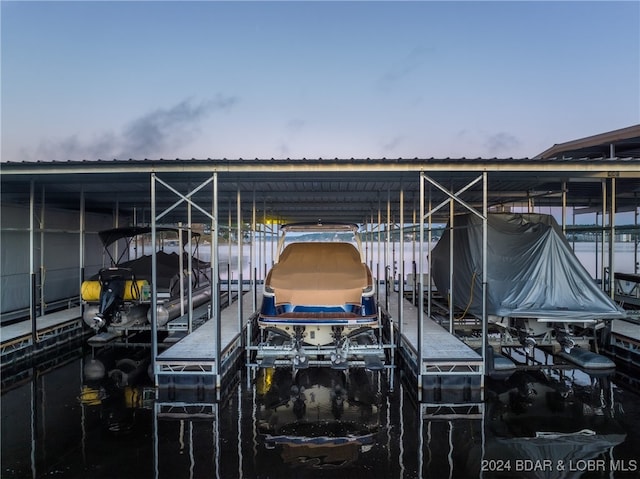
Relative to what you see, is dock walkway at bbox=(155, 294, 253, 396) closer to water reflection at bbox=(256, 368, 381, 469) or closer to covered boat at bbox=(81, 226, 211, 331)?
water reflection at bbox=(256, 368, 381, 469)

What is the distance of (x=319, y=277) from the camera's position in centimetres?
625

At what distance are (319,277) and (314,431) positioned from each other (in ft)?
7.69

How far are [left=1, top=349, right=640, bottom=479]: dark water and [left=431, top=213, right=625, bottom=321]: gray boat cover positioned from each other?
1.25 m

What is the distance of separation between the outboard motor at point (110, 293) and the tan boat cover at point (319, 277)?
342 cm

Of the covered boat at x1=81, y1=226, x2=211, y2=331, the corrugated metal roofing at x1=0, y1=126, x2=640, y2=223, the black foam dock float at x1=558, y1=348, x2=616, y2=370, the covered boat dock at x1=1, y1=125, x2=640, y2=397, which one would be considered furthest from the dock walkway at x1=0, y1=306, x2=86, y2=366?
the black foam dock float at x1=558, y1=348, x2=616, y2=370

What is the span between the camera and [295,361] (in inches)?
233

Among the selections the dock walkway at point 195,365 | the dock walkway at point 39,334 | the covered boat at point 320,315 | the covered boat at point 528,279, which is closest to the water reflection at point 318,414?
the covered boat at point 320,315

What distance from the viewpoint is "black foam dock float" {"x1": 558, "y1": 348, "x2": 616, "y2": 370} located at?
6.60 metres

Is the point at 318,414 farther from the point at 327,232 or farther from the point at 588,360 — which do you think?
the point at 588,360

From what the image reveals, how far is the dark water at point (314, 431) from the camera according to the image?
3867 mm

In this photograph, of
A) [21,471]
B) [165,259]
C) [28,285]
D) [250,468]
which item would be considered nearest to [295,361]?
Answer: [250,468]

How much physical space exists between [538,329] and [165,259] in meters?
8.84

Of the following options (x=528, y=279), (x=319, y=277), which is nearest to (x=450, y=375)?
(x=528, y=279)

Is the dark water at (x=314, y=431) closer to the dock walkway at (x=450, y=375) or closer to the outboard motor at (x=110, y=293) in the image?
the dock walkway at (x=450, y=375)
